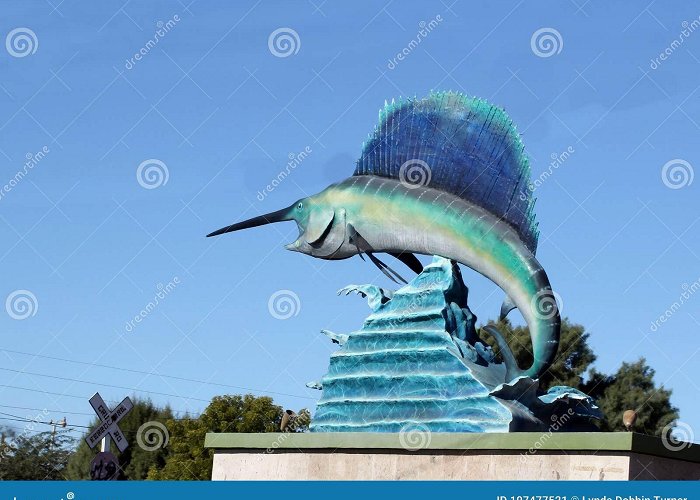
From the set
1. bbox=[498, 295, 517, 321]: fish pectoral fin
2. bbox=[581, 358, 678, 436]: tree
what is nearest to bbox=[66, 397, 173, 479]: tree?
bbox=[581, 358, 678, 436]: tree

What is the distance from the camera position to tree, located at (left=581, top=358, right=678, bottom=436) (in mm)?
34438

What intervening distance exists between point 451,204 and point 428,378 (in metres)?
2.61

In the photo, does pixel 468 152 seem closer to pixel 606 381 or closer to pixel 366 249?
pixel 366 249

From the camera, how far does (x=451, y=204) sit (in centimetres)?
1691

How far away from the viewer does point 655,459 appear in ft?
47.3

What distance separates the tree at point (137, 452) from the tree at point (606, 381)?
11.4m

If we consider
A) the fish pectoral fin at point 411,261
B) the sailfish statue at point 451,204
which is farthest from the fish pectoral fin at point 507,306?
the fish pectoral fin at point 411,261

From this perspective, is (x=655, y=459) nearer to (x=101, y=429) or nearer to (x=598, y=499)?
(x=598, y=499)

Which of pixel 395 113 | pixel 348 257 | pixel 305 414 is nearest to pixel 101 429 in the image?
pixel 348 257

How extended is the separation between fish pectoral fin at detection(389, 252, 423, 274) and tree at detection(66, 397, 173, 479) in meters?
19.8

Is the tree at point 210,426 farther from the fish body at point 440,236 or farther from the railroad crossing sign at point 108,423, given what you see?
the railroad crossing sign at point 108,423

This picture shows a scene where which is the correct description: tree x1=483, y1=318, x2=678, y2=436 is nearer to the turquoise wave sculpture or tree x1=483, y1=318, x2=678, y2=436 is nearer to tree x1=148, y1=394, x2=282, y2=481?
tree x1=148, y1=394, x2=282, y2=481

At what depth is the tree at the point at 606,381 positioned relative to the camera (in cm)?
3453

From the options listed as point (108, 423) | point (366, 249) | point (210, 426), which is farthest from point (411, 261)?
point (210, 426)
